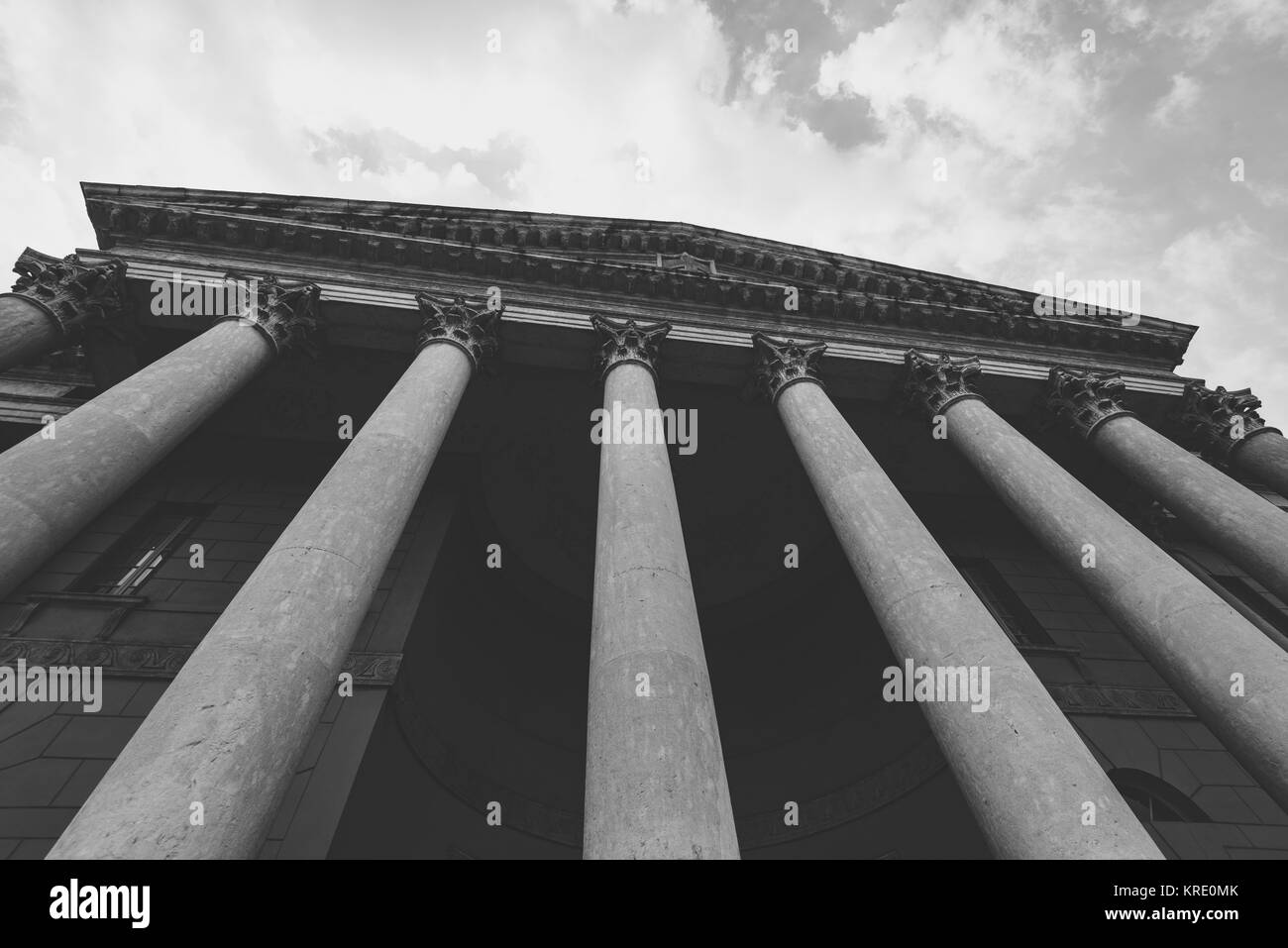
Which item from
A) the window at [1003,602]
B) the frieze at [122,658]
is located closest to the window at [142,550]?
the frieze at [122,658]

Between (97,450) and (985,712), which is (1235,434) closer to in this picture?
(985,712)

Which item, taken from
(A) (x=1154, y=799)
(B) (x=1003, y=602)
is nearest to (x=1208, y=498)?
(B) (x=1003, y=602)

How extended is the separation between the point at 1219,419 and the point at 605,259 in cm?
1483

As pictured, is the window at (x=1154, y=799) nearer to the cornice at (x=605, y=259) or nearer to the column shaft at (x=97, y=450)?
the cornice at (x=605, y=259)

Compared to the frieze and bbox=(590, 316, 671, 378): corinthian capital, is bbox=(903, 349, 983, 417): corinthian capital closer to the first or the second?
bbox=(590, 316, 671, 378): corinthian capital

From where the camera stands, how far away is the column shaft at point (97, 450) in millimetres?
7902

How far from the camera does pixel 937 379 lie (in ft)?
47.2

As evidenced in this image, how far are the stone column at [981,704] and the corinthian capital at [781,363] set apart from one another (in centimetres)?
285

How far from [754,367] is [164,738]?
11892 millimetres

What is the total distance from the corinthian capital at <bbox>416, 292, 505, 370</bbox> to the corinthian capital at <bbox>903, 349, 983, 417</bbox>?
8984 millimetres

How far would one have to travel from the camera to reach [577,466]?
62.8 ft

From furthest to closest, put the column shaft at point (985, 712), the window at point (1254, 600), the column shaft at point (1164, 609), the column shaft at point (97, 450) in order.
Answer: the window at point (1254, 600) < the column shaft at point (97, 450) < the column shaft at point (1164, 609) < the column shaft at point (985, 712)
